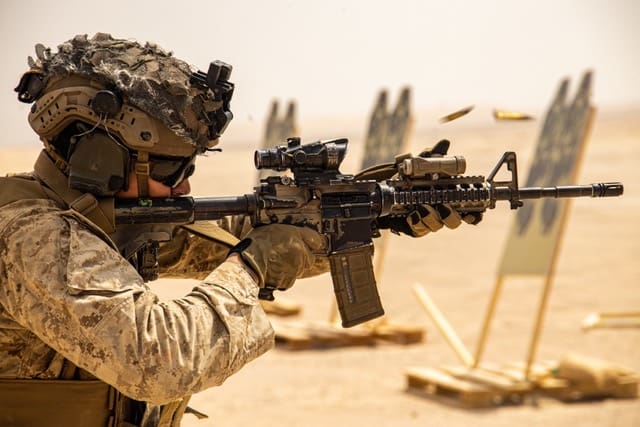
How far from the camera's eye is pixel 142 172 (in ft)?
9.45

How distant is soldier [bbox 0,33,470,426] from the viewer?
97.7 inches

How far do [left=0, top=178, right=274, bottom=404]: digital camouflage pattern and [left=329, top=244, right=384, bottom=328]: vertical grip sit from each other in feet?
2.23

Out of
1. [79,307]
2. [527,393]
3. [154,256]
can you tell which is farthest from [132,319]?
[527,393]

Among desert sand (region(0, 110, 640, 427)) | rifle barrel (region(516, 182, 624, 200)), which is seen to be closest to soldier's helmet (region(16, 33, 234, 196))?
rifle barrel (region(516, 182, 624, 200))

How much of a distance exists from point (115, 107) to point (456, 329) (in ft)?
29.7

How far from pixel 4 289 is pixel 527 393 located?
20.4 feet

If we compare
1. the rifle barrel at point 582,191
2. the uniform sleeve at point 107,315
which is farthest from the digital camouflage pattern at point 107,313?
the rifle barrel at point 582,191

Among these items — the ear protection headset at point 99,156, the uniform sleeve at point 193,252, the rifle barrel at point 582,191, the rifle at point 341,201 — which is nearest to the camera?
the ear protection headset at point 99,156

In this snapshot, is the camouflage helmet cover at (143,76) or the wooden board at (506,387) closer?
the camouflage helmet cover at (143,76)

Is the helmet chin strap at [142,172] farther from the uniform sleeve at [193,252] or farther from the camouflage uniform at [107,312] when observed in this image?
the uniform sleeve at [193,252]

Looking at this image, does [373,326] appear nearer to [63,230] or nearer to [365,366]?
[365,366]

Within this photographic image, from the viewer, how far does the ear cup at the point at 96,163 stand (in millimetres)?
2729

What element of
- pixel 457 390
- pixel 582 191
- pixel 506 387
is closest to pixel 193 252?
pixel 582 191

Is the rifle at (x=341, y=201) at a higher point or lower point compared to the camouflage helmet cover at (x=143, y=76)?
lower
